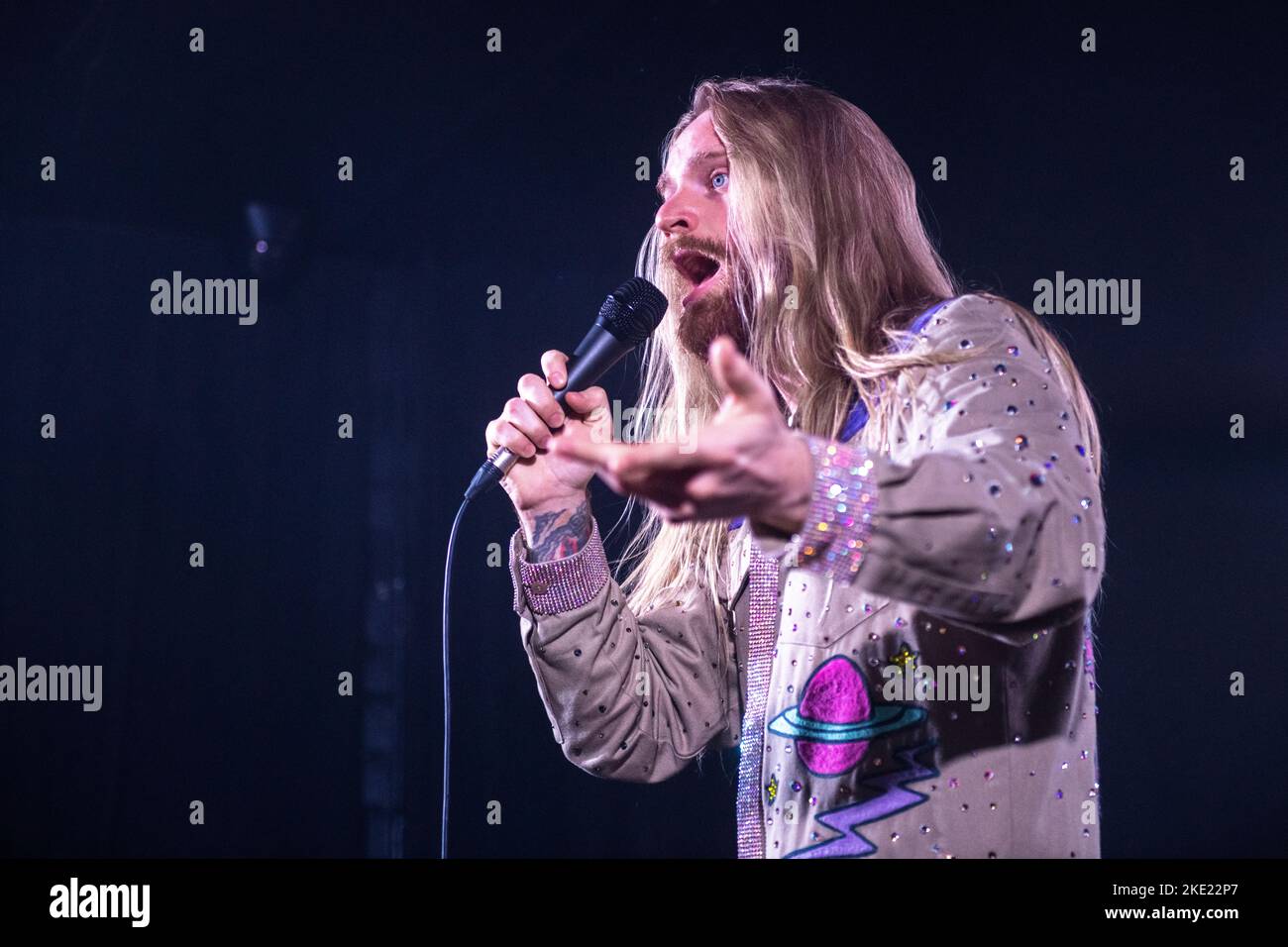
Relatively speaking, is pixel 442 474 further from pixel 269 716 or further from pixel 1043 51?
pixel 1043 51

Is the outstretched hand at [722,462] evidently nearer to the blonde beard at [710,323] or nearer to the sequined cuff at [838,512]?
the sequined cuff at [838,512]

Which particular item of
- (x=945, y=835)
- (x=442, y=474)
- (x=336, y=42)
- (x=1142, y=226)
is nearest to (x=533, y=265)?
(x=442, y=474)

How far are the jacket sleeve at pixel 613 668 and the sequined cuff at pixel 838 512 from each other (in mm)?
529

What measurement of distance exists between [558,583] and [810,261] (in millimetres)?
480

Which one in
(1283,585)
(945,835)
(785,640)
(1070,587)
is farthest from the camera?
(1283,585)

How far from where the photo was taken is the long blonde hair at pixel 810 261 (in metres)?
1.19

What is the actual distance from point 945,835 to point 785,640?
0.77 ft

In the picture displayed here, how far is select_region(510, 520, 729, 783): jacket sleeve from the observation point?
1238mm

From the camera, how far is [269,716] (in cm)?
169

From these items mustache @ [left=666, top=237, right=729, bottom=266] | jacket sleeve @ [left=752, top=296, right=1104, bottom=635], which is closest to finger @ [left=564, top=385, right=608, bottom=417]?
mustache @ [left=666, top=237, right=729, bottom=266]

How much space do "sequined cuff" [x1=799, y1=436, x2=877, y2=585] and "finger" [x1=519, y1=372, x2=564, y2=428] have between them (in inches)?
19.9

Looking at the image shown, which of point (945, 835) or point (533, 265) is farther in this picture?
point (533, 265)

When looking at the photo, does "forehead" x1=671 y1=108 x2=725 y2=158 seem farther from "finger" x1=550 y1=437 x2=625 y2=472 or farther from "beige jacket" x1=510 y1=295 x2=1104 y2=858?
"finger" x1=550 y1=437 x2=625 y2=472

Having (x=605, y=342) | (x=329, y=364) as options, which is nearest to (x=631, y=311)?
(x=605, y=342)
